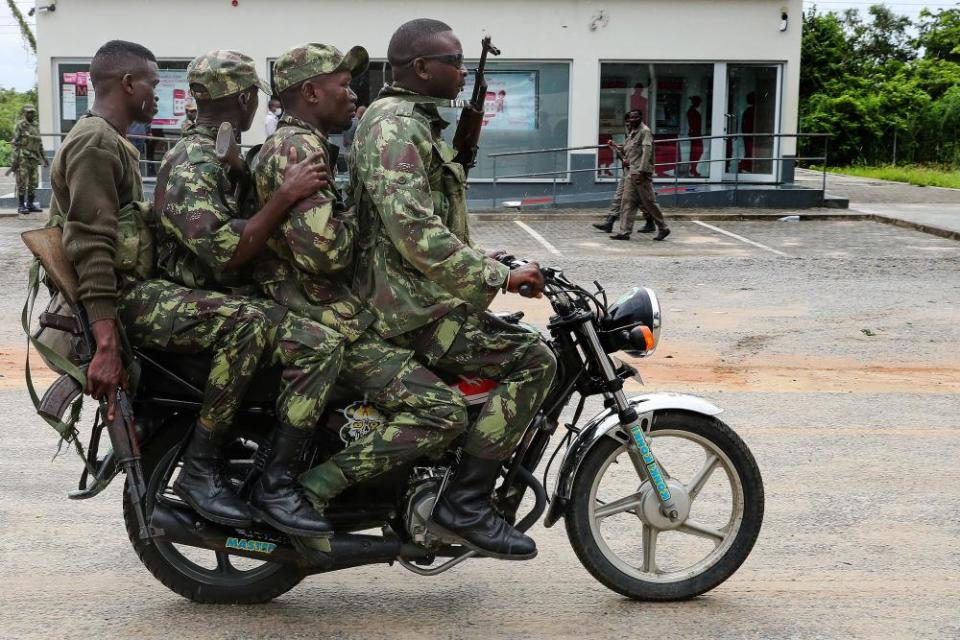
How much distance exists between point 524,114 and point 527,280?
19400mm

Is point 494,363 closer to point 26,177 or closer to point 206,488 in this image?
point 206,488

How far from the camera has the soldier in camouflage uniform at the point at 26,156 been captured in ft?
65.7

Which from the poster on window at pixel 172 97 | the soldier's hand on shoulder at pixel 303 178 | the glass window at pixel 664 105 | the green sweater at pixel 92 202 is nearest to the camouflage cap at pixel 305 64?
the soldier's hand on shoulder at pixel 303 178

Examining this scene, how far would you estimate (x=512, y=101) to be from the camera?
22688mm

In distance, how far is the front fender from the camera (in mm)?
4156

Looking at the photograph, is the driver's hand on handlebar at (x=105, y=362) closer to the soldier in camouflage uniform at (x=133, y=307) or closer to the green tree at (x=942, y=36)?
the soldier in camouflage uniform at (x=133, y=307)

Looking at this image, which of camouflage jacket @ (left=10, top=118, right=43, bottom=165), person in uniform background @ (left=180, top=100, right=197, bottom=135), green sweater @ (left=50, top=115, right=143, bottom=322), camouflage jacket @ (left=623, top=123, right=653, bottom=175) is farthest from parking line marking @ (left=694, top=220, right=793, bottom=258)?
green sweater @ (left=50, top=115, right=143, bottom=322)

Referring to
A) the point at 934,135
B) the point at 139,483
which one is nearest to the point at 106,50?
the point at 139,483

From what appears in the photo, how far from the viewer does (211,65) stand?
4.02 metres

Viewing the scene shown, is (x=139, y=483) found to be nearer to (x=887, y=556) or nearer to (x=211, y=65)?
(x=211, y=65)

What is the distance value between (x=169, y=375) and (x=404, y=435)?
81 centimetres

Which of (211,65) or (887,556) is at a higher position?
(211,65)

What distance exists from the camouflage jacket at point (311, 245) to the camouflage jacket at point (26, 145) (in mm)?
17575

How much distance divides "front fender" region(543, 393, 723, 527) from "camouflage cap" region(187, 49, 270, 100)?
1.65 meters
